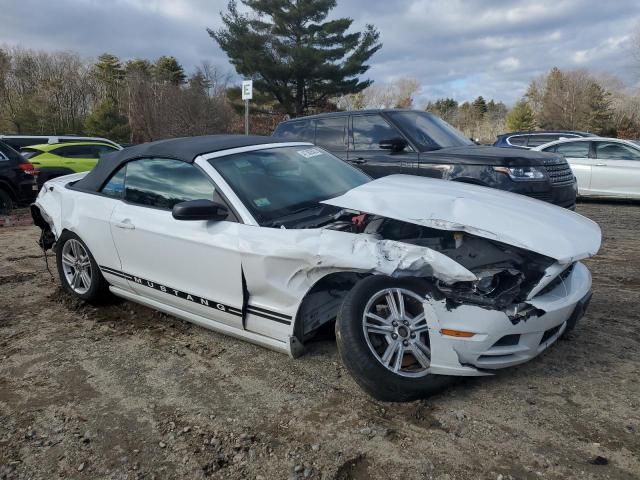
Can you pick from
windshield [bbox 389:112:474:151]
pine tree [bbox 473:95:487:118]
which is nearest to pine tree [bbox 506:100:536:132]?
pine tree [bbox 473:95:487:118]

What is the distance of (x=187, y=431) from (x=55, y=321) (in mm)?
2232

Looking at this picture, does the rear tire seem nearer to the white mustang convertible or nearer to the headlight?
the white mustang convertible

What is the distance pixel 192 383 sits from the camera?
9.99 ft

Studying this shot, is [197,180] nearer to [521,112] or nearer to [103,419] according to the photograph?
[103,419]

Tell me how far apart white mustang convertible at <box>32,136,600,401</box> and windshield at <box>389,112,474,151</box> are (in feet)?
9.09

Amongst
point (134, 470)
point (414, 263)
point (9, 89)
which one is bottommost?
point (134, 470)

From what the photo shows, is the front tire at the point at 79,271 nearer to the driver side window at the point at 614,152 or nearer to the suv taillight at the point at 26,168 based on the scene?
the suv taillight at the point at 26,168

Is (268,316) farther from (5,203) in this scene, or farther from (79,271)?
(5,203)

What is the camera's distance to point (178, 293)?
3.51 m

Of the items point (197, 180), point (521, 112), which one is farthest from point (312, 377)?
point (521, 112)

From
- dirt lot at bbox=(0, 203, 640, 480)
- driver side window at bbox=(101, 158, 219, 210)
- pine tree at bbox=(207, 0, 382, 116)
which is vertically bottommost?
dirt lot at bbox=(0, 203, 640, 480)

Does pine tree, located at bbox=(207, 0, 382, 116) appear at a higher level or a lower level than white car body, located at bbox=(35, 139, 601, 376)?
higher

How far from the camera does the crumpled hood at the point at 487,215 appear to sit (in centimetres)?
270

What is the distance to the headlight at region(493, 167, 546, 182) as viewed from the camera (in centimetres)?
596
